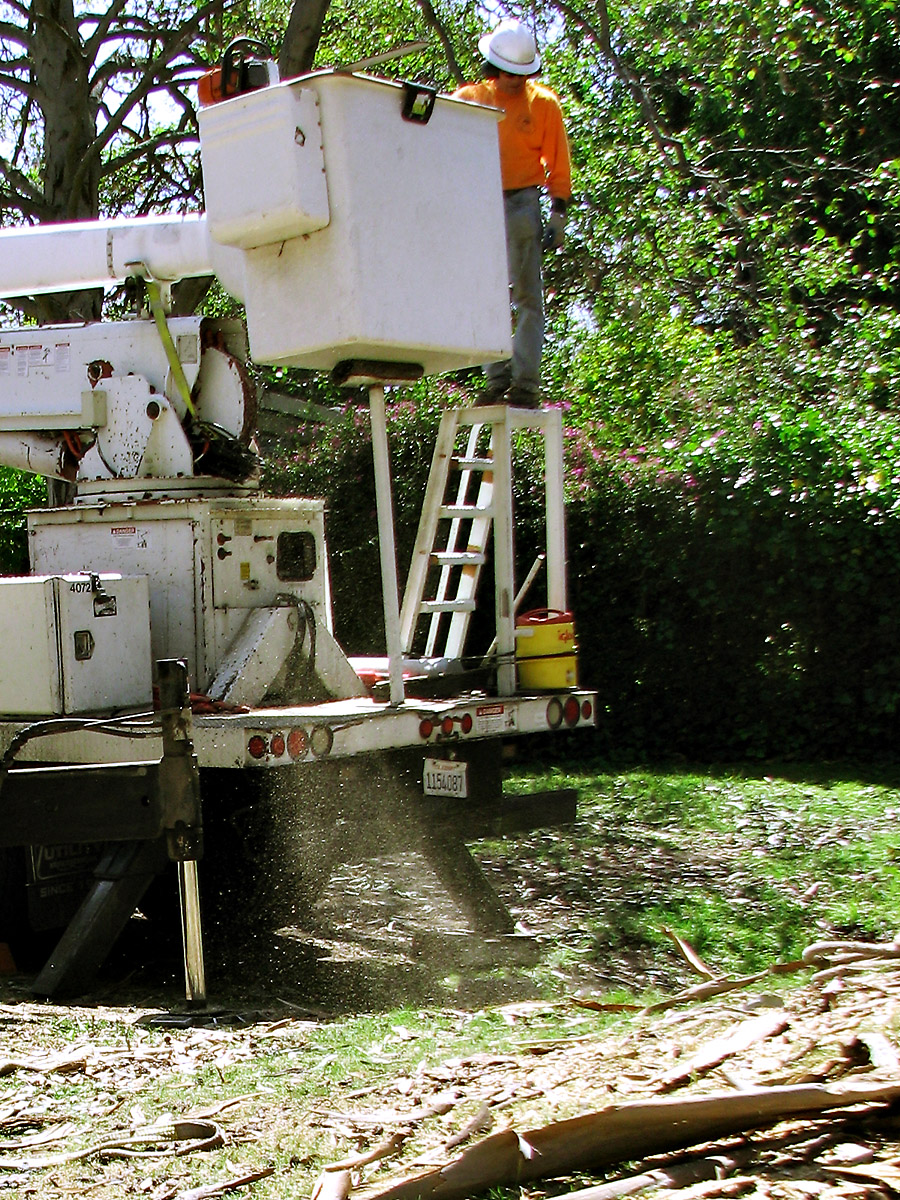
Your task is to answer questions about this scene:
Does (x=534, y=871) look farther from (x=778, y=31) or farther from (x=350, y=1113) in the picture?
(x=778, y=31)

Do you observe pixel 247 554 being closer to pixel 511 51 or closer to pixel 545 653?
pixel 545 653

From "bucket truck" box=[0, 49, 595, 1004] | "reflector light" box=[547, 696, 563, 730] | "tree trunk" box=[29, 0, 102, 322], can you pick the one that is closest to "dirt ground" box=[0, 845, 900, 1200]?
"bucket truck" box=[0, 49, 595, 1004]

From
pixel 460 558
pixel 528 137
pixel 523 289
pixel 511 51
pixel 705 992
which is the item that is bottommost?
pixel 705 992

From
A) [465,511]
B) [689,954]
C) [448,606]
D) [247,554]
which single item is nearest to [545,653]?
[448,606]

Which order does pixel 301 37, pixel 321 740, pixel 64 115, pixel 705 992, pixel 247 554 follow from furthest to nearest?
pixel 64 115
pixel 301 37
pixel 247 554
pixel 321 740
pixel 705 992

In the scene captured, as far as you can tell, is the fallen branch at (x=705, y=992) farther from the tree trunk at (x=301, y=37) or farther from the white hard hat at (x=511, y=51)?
the tree trunk at (x=301, y=37)

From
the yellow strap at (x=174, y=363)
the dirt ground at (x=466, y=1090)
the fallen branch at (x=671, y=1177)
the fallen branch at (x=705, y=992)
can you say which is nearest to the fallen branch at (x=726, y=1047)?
the dirt ground at (x=466, y=1090)

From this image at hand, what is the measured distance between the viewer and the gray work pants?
749 cm

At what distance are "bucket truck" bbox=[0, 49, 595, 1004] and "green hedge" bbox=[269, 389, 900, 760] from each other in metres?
3.05

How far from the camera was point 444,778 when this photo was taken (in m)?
6.78

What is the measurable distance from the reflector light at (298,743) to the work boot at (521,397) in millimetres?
2319

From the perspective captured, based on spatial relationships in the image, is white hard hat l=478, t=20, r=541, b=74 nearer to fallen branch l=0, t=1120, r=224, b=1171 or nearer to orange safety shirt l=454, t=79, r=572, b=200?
orange safety shirt l=454, t=79, r=572, b=200

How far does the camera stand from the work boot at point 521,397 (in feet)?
24.6

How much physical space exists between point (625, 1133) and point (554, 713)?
13.1 ft
